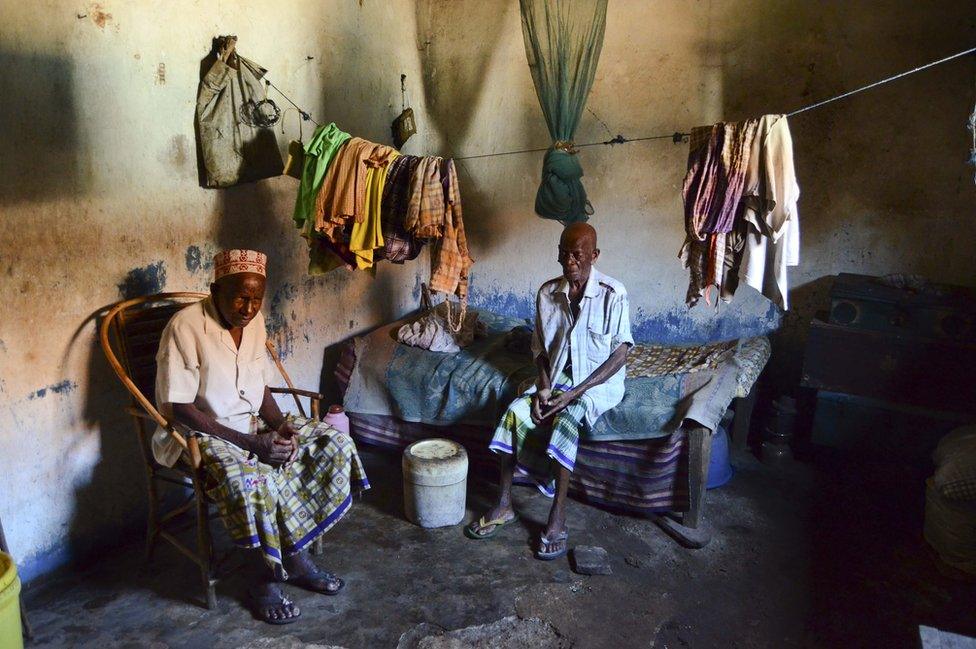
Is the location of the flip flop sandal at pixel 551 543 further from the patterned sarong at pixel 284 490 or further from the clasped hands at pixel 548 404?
Result: the patterned sarong at pixel 284 490

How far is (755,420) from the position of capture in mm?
4730

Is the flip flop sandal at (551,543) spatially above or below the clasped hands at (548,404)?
below

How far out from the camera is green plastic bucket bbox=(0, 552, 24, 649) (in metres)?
2.03

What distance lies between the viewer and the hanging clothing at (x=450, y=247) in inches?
138

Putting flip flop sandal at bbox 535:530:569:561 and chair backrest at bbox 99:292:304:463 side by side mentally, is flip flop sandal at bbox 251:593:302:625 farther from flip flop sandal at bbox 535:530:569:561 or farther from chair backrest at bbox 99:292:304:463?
flip flop sandal at bbox 535:530:569:561

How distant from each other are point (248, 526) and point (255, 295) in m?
0.95

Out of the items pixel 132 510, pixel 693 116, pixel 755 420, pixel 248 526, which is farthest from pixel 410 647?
pixel 693 116

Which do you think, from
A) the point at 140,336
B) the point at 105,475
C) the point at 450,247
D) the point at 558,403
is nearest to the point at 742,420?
the point at 558,403

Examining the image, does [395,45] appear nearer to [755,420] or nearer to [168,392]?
[168,392]

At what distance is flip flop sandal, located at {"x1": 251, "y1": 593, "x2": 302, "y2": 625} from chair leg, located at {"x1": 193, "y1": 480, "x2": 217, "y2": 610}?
0.62ft

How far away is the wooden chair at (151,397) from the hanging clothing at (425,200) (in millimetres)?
1038

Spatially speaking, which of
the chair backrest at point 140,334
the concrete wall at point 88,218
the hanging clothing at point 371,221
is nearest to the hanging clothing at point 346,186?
the hanging clothing at point 371,221

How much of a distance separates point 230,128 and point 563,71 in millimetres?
1951

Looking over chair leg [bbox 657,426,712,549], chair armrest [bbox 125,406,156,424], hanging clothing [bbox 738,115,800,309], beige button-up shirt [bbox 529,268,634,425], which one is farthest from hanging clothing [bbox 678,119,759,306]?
chair armrest [bbox 125,406,156,424]
